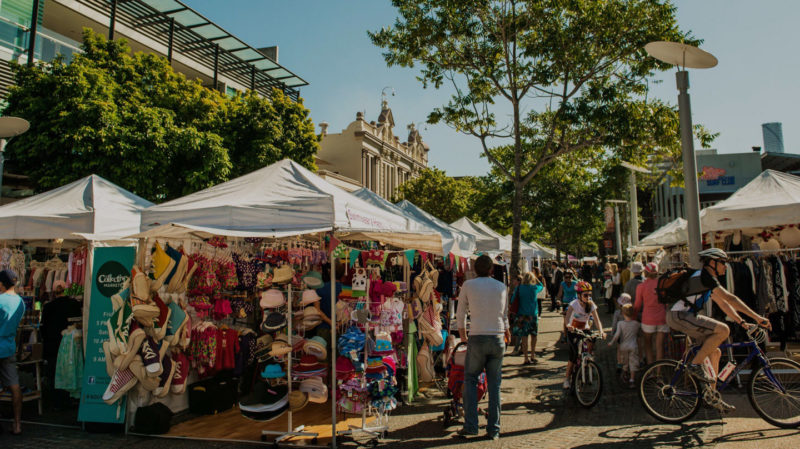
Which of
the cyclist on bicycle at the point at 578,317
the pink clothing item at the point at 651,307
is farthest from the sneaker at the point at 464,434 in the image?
the pink clothing item at the point at 651,307

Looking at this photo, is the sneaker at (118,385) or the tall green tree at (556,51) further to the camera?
the tall green tree at (556,51)

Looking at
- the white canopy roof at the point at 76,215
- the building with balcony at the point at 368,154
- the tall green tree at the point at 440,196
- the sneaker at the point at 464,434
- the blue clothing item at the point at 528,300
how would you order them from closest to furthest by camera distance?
1. the sneaker at the point at 464,434
2. the white canopy roof at the point at 76,215
3. the blue clothing item at the point at 528,300
4. the tall green tree at the point at 440,196
5. the building with balcony at the point at 368,154

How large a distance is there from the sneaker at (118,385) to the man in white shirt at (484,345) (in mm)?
3830

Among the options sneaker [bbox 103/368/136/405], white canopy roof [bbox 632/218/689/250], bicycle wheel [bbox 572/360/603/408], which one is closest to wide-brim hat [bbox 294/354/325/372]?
sneaker [bbox 103/368/136/405]

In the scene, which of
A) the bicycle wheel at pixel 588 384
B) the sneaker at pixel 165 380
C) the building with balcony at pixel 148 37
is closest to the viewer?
the sneaker at pixel 165 380

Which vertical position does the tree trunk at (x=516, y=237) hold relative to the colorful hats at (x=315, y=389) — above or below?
above

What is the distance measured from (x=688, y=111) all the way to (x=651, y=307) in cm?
297

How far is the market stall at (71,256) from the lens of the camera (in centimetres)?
694

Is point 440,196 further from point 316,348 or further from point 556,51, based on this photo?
point 316,348

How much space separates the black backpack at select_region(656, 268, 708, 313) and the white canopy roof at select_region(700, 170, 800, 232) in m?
2.81

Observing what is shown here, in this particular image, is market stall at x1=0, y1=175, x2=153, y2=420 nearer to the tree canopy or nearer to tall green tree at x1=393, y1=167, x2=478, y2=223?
the tree canopy

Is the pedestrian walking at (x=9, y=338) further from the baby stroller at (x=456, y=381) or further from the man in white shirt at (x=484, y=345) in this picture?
the man in white shirt at (x=484, y=345)

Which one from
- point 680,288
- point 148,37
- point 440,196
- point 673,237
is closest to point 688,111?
point 680,288

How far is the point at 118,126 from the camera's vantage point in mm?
15555
